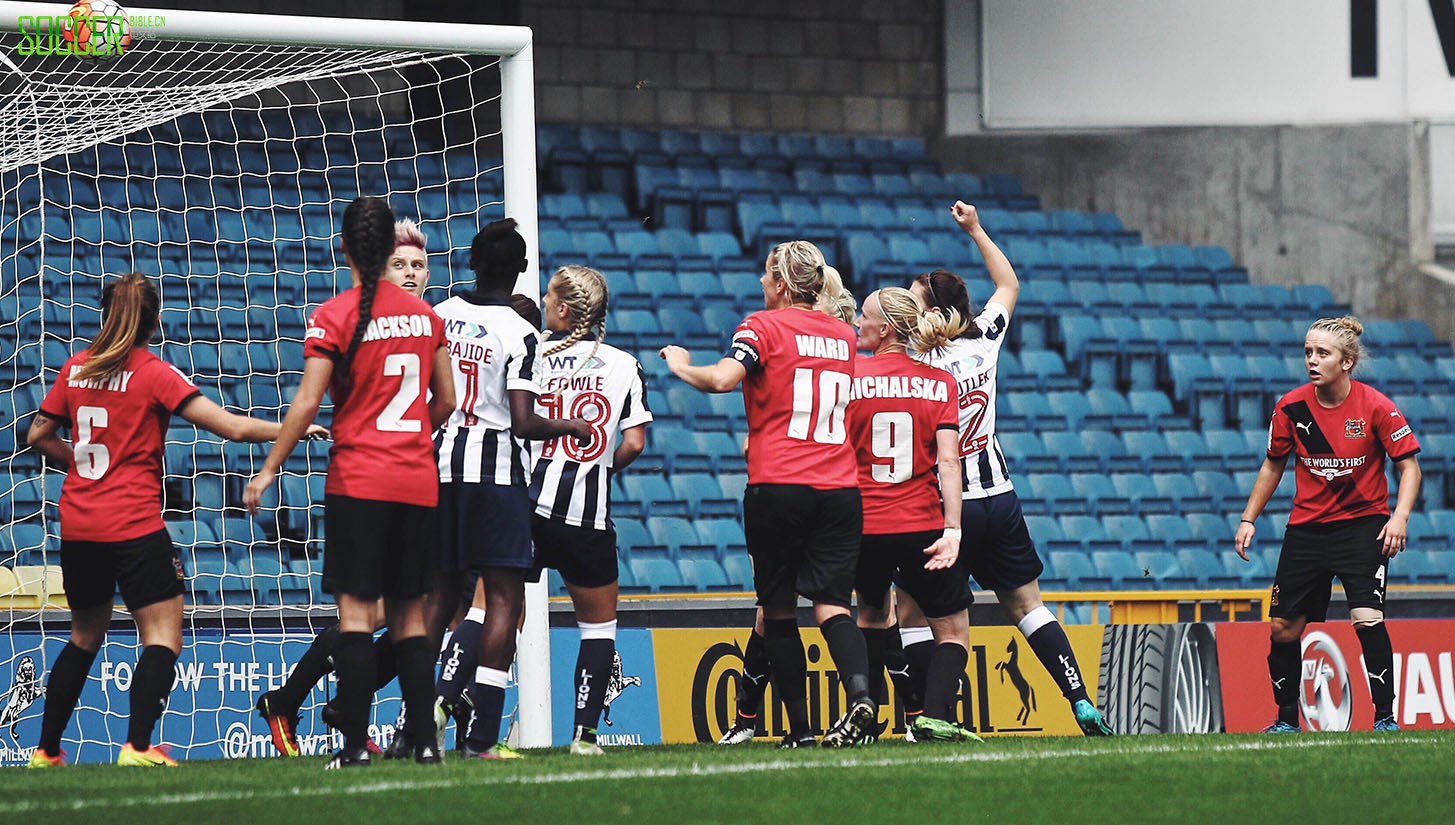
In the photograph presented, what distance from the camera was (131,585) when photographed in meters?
6.28

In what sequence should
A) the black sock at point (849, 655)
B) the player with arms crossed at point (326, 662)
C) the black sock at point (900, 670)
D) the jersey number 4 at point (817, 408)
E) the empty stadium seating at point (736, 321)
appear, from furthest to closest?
the empty stadium seating at point (736, 321), the black sock at point (900, 670), the player with arms crossed at point (326, 662), the jersey number 4 at point (817, 408), the black sock at point (849, 655)

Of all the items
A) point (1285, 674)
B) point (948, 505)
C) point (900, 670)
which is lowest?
point (1285, 674)

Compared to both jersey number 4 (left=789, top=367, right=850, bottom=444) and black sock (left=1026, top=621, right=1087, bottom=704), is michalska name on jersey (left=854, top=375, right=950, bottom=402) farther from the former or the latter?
black sock (left=1026, top=621, right=1087, bottom=704)

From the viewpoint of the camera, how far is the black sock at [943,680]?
6965 millimetres

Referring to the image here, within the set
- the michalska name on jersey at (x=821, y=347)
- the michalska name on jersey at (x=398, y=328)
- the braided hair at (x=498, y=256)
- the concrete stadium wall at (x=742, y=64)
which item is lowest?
the michalska name on jersey at (x=821, y=347)

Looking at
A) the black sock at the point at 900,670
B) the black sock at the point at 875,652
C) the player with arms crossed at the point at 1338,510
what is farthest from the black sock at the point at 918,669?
the player with arms crossed at the point at 1338,510

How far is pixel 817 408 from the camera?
6.59 metres

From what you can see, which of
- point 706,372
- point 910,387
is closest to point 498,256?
point 706,372

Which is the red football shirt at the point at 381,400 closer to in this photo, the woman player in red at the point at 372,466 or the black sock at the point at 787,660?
the woman player in red at the point at 372,466

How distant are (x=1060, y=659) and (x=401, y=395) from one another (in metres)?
3.01

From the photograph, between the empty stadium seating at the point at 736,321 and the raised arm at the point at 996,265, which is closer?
the raised arm at the point at 996,265

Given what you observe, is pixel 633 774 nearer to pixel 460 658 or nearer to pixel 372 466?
pixel 372 466

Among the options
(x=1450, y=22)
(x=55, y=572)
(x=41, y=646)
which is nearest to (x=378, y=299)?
(x=41, y=646)

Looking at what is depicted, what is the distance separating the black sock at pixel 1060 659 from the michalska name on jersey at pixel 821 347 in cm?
148
